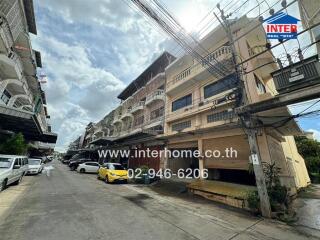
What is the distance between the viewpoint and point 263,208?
8.42 metres

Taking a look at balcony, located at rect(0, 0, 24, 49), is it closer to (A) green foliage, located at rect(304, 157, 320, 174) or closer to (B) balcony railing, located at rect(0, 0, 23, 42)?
(B) balcony railing, located at rect(0, 0, 23, 42)

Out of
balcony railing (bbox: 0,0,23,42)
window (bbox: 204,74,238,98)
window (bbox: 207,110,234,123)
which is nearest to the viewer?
balcony railing (bbox: 0,0,23,42)

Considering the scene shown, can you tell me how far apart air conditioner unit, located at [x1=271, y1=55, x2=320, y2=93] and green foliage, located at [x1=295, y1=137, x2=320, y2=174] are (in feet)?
78.8

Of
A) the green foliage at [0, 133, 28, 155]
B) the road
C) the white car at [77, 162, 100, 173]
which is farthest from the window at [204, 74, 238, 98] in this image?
the white car at [77, 162, 100, 173]

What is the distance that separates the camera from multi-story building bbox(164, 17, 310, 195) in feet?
A: 39.8

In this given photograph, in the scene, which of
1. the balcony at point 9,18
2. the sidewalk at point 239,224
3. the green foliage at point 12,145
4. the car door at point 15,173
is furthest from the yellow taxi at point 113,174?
the balcony at point 9,18

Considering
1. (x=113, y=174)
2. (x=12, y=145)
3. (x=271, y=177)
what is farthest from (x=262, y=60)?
(x=12, y=145)

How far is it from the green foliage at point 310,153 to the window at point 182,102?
20032 mm

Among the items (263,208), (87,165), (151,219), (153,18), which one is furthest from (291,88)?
(87,165)

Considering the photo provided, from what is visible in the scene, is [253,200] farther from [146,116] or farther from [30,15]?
[30,15]

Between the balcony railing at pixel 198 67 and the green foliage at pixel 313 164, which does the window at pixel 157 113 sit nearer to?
the balcony railing at pixel 198 67

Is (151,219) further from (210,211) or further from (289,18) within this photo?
(289,18)

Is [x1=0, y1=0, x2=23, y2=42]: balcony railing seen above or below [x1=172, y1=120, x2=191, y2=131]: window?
above

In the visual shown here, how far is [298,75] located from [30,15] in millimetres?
21852
